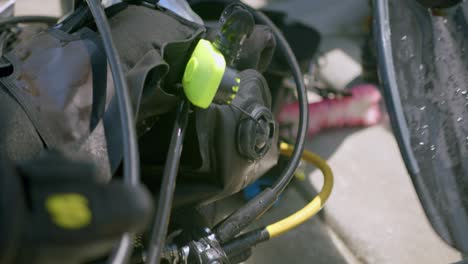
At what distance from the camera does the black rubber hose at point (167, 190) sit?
648mm

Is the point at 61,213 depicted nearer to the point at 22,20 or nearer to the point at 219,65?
the point at 219,65

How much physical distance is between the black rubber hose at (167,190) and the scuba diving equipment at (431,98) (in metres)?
0.30

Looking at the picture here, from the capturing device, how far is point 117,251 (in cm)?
53

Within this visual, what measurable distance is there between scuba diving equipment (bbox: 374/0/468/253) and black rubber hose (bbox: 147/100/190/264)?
0.30 m

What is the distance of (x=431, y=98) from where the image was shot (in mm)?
901

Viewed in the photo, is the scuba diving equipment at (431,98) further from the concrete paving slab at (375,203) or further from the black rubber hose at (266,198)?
the concrete paving slab at (375,203)

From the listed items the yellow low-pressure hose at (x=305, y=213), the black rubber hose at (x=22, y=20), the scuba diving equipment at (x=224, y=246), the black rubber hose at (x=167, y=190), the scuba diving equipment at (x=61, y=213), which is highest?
the scuba diving equipment at (x=61, y=213)

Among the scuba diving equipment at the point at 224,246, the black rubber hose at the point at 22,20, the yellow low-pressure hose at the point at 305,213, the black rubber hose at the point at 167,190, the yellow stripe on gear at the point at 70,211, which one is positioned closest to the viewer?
the yellow stripe on gear at the point at 70,211

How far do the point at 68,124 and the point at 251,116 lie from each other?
0.88 ft

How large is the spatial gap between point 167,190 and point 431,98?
49cm

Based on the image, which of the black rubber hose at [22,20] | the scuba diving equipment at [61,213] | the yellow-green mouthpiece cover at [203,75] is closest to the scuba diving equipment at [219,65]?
the yellow-green mouthpiece cover at [203,75]

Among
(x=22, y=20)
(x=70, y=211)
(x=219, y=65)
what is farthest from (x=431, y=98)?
(x=22, y=20)

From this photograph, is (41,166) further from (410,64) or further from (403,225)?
(403,225)

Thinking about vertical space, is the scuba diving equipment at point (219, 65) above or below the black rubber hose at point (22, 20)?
above
